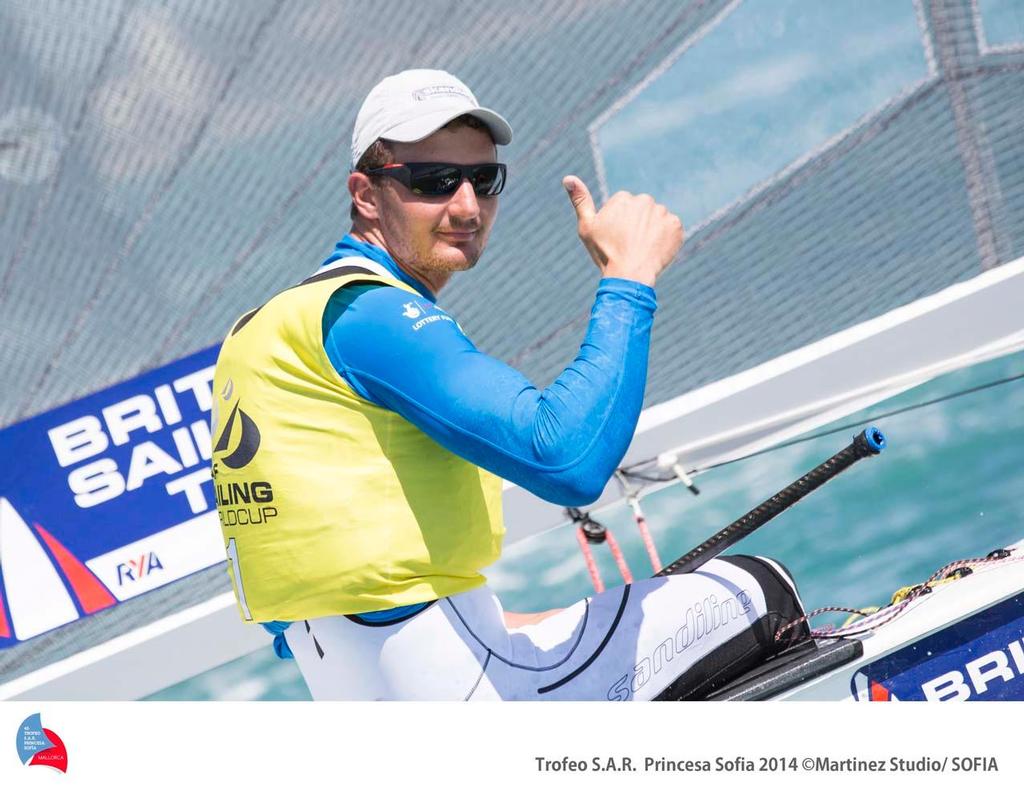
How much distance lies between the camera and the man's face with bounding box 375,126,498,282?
101 centimetres

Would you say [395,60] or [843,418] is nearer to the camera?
[843,418]

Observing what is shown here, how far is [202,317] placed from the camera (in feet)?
5.87

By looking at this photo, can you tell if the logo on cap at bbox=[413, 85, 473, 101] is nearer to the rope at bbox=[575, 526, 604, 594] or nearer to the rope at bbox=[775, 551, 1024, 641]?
the rope at bbox=[775, 551, 1024, 641]

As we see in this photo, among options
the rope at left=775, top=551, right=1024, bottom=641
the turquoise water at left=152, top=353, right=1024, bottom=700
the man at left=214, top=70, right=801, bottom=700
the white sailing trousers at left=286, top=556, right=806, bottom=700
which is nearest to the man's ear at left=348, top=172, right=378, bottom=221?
the man at left=214, top=70, right=801, bottom=700

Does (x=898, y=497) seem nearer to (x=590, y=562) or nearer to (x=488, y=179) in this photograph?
(x=590, y=562)

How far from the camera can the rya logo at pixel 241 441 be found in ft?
3.16

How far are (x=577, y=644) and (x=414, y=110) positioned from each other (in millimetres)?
451

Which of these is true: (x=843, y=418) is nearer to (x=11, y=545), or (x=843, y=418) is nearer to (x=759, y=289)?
(x=759, y=289)

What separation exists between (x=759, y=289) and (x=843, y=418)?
23 centimetres

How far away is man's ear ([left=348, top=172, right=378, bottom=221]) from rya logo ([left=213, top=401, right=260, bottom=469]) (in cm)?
20

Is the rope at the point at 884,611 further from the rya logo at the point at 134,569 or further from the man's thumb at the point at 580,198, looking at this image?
the rya logo at the point at 134,569

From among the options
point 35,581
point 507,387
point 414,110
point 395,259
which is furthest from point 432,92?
point 35,581
